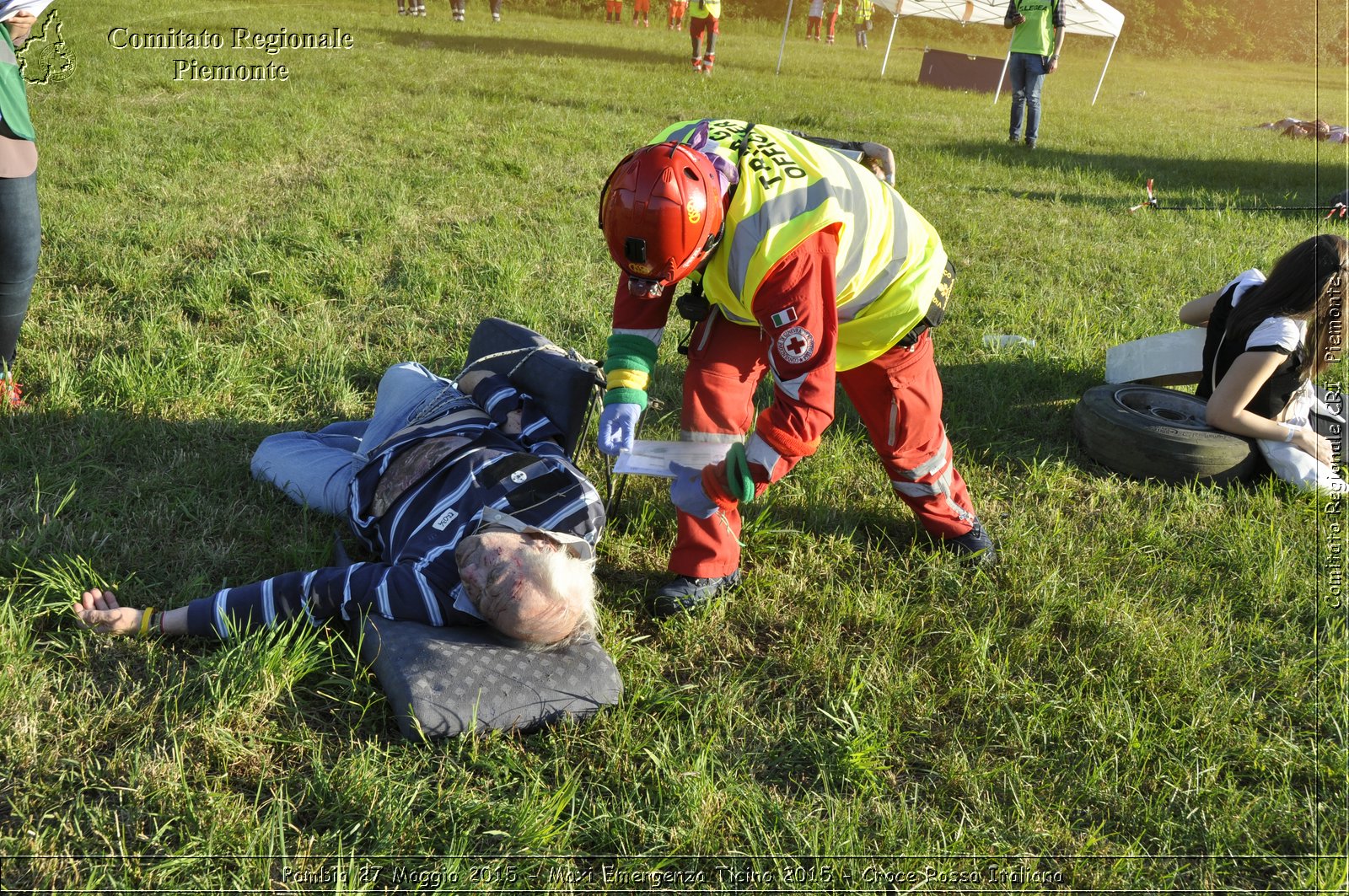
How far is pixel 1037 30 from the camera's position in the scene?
10.7 meters

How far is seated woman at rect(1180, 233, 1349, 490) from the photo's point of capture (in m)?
3.85

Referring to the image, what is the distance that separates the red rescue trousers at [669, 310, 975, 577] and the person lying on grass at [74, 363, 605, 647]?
0.41 meters

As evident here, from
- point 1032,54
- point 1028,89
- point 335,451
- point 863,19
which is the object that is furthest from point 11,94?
point 863,19

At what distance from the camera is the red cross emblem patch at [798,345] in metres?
2.55

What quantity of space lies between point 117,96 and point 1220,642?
9966 mm

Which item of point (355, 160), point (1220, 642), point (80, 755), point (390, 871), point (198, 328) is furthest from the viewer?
point (355, 160)

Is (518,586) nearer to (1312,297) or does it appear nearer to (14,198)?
(14,198)

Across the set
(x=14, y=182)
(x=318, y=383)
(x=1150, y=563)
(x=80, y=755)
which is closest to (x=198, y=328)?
(x=318, y=383)

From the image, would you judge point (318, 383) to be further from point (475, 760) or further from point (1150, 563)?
point (1150, 563)

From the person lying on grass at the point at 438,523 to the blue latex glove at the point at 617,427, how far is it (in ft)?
0.63

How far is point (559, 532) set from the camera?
9.22 ft

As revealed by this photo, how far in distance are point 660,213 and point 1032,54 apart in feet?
33.7

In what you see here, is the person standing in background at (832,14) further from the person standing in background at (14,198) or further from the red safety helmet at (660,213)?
the red safety helmet at (660,213)

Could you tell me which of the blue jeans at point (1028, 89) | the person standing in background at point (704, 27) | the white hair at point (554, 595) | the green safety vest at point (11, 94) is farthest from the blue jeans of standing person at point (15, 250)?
the person standing in background at point (704, 27)
